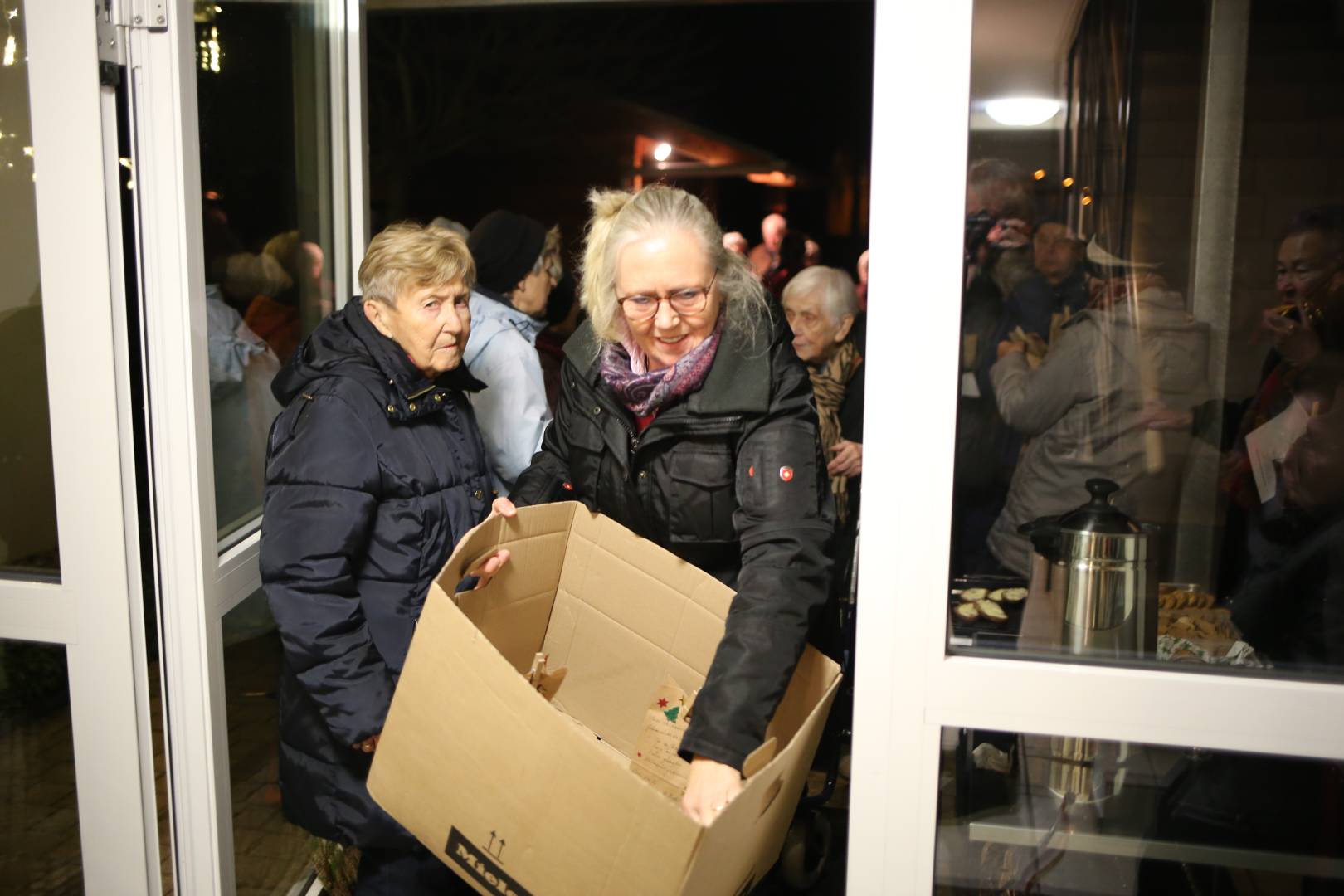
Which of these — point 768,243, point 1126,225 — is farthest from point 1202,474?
point 768,243

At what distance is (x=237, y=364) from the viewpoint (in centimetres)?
207

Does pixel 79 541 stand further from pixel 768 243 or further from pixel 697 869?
pixel 768 243

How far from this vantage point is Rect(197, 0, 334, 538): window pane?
1935 millimetres

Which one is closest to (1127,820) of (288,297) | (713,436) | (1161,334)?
(1161,334)

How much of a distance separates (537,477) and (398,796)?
0.68 metres

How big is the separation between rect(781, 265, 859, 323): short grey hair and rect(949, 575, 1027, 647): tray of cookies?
7.01 ft

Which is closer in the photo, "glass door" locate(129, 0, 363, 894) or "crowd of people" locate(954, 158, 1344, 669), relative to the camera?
"crowd of people" locate(954, 158, 1344, 669)

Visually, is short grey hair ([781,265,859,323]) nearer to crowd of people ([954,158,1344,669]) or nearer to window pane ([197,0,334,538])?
window pane ([197,0,334,538])

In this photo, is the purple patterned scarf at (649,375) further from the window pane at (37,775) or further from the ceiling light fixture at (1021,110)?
the window pane at (37,775)

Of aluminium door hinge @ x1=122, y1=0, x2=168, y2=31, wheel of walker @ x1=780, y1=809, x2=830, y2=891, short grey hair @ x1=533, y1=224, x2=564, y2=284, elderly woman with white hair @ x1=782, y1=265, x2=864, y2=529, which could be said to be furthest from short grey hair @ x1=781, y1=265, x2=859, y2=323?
aluminium door hinge @ x1=122, y1=0, x2=168, y2=31

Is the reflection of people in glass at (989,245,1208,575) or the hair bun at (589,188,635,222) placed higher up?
the hair bun at (589,188,635,222)

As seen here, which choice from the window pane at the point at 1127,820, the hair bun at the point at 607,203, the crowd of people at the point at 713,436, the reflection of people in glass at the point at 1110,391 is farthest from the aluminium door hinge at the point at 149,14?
the window pane at the point at 1127,820

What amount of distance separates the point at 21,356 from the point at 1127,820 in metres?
1.89

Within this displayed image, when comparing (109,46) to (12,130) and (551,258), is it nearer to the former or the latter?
(12,130)
